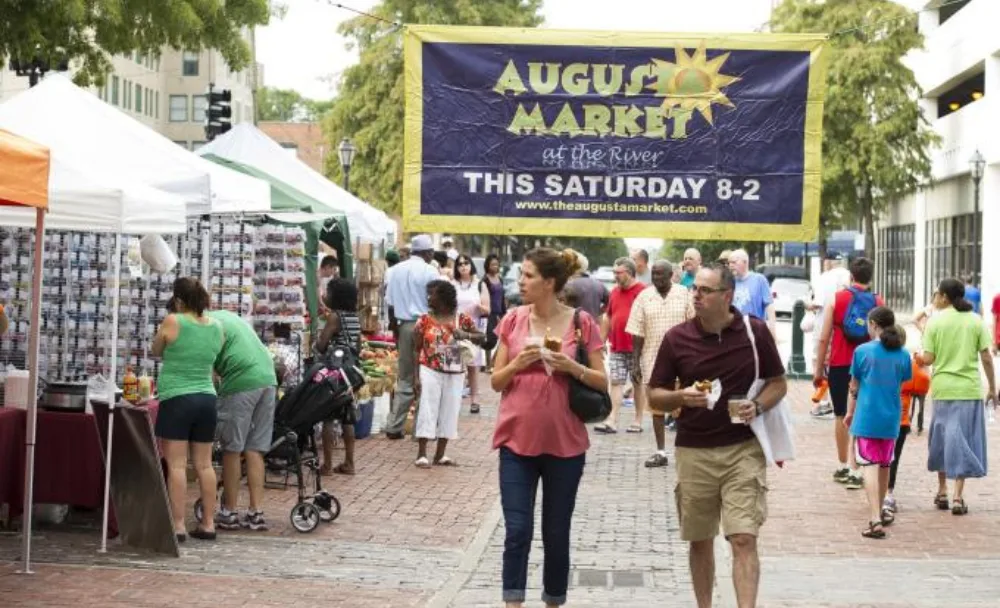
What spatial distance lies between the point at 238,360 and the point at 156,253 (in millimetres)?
1845

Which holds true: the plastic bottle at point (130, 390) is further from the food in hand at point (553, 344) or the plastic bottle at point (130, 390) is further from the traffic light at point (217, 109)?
the traffic light at point (217, 109)

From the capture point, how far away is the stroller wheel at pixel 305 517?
39.3ft

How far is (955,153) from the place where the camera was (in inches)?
2269

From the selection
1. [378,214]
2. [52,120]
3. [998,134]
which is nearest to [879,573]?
[52,120]

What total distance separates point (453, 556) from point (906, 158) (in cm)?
5016

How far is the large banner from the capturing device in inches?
565

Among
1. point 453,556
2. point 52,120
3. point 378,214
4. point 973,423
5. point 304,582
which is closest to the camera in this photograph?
point 304,582

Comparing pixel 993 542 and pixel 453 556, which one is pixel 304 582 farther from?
pixel 993 542

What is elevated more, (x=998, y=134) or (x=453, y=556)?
(x=998, y=134)

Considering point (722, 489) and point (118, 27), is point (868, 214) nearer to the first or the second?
point (118, 27)

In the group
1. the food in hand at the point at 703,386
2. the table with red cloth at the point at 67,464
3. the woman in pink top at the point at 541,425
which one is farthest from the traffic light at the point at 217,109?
the food in hand at the point at 703,386

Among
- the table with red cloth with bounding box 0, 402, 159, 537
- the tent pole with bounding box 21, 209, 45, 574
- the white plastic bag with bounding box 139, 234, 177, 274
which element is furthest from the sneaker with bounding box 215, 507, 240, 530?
the white plastic bag with bounding box 139, 234, 177, 274

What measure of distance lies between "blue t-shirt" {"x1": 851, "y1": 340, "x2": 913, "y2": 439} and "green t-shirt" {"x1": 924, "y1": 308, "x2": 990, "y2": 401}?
0.94 metres

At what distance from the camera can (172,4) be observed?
19891 mm
